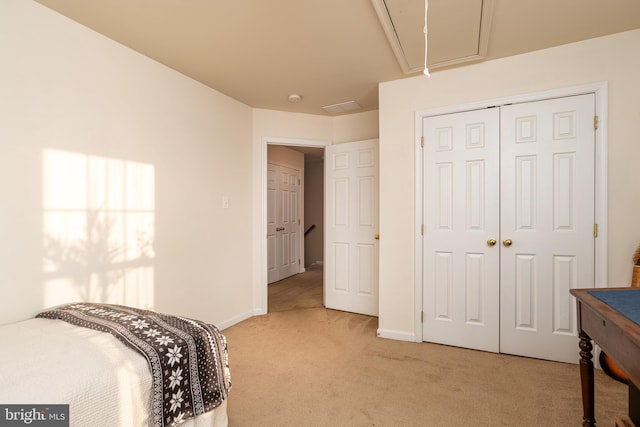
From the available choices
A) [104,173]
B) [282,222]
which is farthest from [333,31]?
[282,222]

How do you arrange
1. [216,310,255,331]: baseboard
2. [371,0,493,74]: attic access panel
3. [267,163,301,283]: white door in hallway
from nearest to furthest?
[371,0,493,74]: attic access panel < [216,310,255,331]: baseboard < [267,163,301,283]: white door in hallway

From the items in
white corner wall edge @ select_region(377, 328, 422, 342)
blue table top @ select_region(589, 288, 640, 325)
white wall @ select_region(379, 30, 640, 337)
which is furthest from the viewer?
white corner wall edge @ select_region(377, 328, 422, 342)

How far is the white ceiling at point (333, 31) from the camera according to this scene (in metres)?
1.89

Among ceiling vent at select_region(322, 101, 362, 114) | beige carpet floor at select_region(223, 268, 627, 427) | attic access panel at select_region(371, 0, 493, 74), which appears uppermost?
attic access panel at select_region(371, 0, 493, 74)

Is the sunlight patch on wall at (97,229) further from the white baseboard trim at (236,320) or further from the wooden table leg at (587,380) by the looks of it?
the wooden table leg at (587,380)

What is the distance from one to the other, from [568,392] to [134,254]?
3.15 metres

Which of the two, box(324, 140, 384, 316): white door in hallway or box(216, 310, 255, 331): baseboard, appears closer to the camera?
box(216, 310, 255, 331): baseboard

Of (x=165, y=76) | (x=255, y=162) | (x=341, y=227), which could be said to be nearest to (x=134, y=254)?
(x=165, y=76)

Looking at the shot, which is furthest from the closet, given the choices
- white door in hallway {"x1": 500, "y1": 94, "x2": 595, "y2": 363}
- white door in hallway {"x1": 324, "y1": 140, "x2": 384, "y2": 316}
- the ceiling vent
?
the ceiling vent

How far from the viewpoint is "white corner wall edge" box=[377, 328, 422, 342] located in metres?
2.86

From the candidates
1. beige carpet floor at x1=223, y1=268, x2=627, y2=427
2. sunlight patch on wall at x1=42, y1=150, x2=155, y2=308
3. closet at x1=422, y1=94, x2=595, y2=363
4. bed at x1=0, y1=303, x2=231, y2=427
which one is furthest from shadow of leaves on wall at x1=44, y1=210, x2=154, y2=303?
closet at x1=422, y1=94, x2=595, y2=363

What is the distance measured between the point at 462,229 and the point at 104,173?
9.28 ft

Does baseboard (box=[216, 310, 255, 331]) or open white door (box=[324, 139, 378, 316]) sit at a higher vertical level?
open white door (box=[324, 139, 378, 316])

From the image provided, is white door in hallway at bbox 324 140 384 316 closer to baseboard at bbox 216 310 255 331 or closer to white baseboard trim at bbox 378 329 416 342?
white baseboard trim at bbox 378 329 416 342
